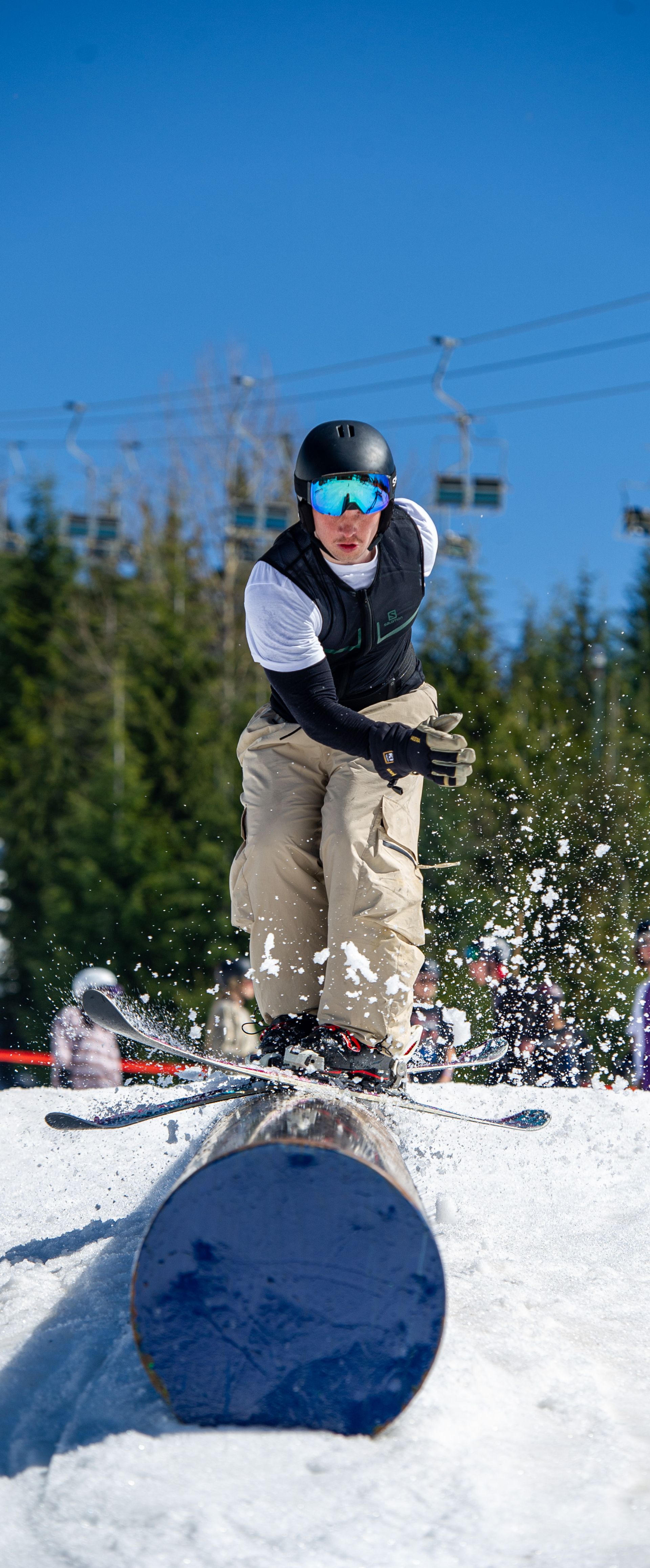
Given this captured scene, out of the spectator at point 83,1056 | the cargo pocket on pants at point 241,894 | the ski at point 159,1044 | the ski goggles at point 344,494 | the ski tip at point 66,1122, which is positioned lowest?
the spectator at point 83,1056

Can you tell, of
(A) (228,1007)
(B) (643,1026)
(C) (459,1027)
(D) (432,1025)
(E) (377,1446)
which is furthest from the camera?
(A) (228,1007)

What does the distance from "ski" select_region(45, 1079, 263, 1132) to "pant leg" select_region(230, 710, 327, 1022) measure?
0.60 metres

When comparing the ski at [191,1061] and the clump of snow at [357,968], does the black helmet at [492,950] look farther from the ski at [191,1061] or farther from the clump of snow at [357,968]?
the ski at [191,1061]

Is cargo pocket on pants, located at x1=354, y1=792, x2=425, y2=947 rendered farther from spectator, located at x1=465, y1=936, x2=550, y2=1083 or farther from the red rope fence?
the red rope fence

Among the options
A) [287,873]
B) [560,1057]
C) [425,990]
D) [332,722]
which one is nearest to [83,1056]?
[425,990]

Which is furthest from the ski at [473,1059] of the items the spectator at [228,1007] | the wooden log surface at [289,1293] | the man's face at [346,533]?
the spectator at [228,1007]

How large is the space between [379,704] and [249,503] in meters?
16.4

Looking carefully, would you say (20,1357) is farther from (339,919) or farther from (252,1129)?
(339,919)

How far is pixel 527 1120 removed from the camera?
315 centimetres

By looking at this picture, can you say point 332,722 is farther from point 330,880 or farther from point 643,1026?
point 643,1026

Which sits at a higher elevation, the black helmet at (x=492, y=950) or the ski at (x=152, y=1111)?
the ski at (x=152, y=1111)

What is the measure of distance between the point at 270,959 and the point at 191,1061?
0.64 metres

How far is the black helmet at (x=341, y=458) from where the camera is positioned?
3096 millimetres

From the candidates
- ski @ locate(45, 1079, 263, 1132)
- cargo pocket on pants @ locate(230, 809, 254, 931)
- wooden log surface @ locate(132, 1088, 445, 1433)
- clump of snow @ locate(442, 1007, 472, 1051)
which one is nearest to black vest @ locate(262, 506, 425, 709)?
cargo pocket on pants @ locate(230, 809, 254, 931)
